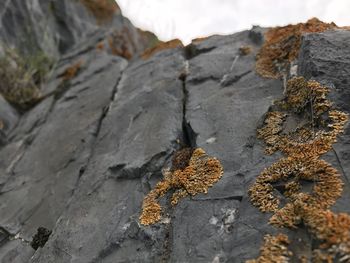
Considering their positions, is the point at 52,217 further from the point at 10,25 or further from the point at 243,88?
the point at 10,25

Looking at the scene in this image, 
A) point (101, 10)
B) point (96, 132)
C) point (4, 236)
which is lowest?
point (4, 236)

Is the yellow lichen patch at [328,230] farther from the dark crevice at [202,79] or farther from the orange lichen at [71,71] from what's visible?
the orange lichen at [71,71]

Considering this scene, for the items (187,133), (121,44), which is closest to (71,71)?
(121,44)

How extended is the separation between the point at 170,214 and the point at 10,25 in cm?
1028

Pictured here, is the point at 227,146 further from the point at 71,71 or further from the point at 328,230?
the point at 71,71

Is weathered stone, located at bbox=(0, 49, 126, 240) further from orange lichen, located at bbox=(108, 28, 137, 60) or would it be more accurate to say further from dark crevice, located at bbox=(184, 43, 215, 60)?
orange lichen, located at bbox=(108, 28, 137, 60)

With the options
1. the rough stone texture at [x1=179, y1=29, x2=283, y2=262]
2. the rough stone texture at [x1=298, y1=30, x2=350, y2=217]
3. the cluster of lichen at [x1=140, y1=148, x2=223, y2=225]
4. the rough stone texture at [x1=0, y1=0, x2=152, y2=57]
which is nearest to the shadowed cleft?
the cluster of lichen at [x1=140, y1=148, x2=223, y2=225]

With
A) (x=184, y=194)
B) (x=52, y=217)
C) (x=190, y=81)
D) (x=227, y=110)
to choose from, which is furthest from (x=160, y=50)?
(x=184, y=194)

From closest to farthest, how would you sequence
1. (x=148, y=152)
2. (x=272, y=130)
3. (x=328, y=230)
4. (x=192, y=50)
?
(x=328, y=230) < (x=272, y=130) < (x=148, y=152) < (x=192, y=50)

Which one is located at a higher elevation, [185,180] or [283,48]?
[283,48]

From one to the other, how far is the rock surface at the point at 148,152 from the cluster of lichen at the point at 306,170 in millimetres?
128

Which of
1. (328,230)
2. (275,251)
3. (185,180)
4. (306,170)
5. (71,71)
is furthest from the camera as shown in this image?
(71,71)

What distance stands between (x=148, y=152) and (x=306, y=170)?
2447 millimetres

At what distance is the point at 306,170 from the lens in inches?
161
